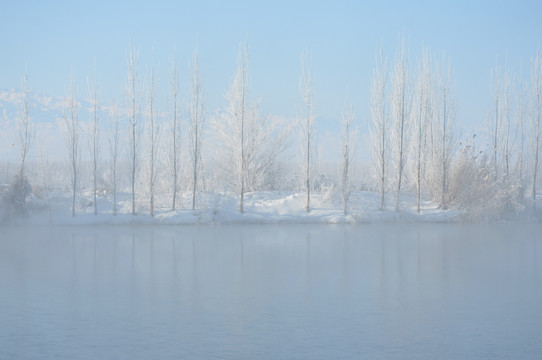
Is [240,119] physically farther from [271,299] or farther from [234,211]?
[271,299]

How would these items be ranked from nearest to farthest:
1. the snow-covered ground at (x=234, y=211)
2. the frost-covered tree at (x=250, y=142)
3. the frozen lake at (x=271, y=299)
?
the frozen lake at (x=271, y=299) → the snow-covered ground at (x=234, y=211) → the frost-covered tree at (x=250, y=142)

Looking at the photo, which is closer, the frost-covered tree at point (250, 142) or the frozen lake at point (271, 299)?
the frozen lake at point (271, 299)

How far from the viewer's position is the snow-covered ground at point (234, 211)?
17.8 meters

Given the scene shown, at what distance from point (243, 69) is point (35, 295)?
13.0 metres

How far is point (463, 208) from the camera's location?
61.6ft

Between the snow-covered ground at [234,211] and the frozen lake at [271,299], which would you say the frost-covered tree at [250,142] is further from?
the frozen lake at [271,299]

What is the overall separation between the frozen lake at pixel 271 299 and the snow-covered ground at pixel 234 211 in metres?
4.78

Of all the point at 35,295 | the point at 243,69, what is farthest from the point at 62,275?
the point at 243,69

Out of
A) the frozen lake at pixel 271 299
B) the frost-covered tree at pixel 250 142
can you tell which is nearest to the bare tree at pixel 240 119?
the frost-covered tree at pixel 250 142

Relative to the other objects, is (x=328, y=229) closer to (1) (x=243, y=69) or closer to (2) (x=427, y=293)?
(1) (x=243, y=69)

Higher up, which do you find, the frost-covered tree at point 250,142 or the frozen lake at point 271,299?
the frost-covered tree at point 250,142

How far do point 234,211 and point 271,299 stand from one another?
1135cm

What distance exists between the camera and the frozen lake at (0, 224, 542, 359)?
5.19 m

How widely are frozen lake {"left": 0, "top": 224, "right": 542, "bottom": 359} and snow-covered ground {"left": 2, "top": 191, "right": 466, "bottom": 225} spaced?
4.78m
